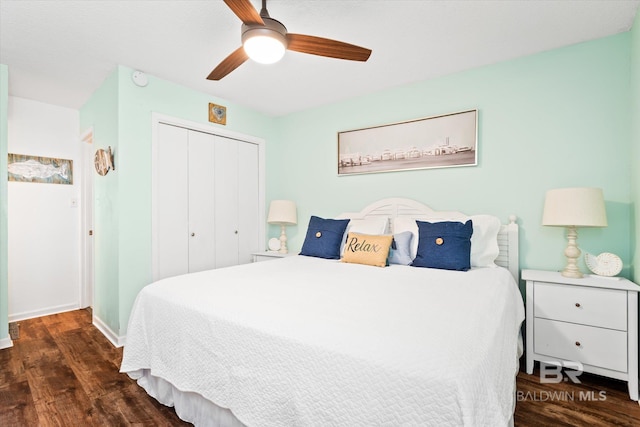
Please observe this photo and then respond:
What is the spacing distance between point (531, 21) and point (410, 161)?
4.61 ft

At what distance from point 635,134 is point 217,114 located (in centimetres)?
360

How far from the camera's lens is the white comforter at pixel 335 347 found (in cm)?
96

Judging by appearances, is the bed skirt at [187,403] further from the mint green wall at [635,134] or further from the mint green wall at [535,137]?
the mint green wall at [635,134]

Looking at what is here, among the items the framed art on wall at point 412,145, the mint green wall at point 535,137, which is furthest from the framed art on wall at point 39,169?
the mint green wall at point 535,137

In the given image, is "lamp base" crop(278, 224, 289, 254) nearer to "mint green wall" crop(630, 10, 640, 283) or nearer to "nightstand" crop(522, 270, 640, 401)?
"nightstand" crop(522, 270, 640, 401)

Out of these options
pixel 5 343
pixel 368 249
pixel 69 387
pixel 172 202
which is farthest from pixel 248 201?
pixel 5 343

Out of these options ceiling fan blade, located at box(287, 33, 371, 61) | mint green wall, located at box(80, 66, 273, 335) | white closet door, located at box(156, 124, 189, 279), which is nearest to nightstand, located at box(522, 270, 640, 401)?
ceiling fan blade, located at box(287, 33, 371, 61)

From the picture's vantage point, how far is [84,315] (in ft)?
11.7

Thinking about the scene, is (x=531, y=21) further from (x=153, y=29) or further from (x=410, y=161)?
(x=153, y=29)

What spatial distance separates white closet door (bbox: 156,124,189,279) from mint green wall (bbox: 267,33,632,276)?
1.90 metres

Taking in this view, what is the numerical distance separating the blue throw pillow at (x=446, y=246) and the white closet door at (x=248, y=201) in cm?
213

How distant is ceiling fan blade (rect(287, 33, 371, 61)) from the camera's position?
1.79m

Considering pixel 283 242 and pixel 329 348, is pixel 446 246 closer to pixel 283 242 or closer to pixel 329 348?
pixel 329 348

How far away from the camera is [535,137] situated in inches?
103
